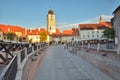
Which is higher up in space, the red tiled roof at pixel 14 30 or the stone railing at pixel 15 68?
the red tiled roof at pixel 14 30

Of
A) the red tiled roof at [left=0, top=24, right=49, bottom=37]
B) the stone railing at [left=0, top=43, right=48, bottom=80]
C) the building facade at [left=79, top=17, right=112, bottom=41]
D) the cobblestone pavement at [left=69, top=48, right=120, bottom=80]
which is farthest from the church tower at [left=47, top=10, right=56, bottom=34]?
the stone railing at [left=0, top=43, right=48, bottom=80]

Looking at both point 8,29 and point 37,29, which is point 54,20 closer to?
point 37,29

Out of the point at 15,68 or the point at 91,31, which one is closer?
the point at 15,68

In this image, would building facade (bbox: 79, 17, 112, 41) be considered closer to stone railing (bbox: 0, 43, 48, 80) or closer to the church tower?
the church tower

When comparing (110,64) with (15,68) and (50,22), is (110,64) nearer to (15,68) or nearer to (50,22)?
(15,68)

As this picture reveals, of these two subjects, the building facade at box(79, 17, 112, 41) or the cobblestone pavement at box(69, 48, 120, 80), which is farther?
the building facade at box(79, 17, 112, 41)

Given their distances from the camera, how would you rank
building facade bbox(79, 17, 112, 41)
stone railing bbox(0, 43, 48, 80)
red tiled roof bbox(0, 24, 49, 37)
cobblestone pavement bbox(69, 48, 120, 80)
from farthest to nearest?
1. red tiled roof bbox(0, 24, 49, 37)
2. building facade bbox(79, 17, 112, 41)
3. cobblestone pavement bbox(69, 48, 120, 80)
4. stone railing bbox(0, 43, 48, 80)

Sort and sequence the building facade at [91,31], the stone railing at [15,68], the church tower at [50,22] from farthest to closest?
the church tower at [50,22] → the building facade at [91,31] → the stone railing at [15,68]

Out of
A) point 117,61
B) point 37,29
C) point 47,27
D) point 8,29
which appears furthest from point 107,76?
point 47,27

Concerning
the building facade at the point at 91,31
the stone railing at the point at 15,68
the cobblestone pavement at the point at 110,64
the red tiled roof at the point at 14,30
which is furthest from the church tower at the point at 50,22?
the stone railing at the point at 15,68

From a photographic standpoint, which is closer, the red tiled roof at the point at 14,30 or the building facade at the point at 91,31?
the building facade at the point at 91,31

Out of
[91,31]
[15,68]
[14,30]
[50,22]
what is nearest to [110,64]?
[15,68]

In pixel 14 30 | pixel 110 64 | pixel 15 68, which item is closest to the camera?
pixel 15 68

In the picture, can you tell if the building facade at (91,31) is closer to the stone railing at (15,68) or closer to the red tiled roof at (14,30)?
the red tiled roof at (14,30)
